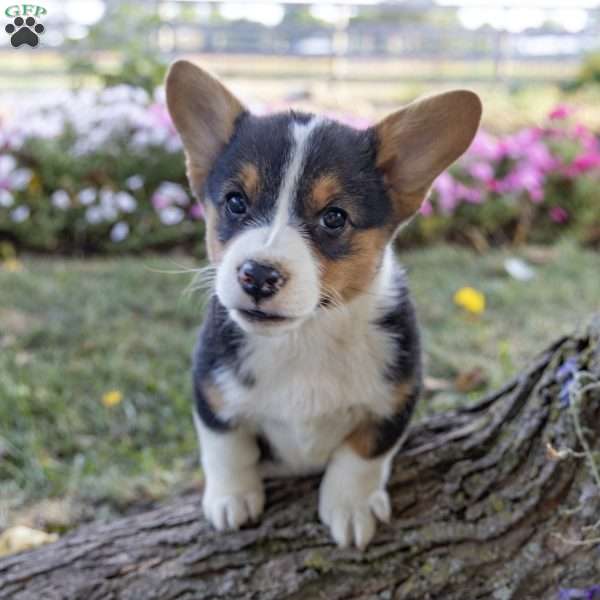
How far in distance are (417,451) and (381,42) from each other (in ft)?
35.6

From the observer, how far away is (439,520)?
2537mm

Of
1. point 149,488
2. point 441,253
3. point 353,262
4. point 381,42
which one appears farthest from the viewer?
point 381,42

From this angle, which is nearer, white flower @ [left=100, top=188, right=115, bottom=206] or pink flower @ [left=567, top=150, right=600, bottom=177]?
white flower @ [left=100, top=188, right=115, bottom=206]

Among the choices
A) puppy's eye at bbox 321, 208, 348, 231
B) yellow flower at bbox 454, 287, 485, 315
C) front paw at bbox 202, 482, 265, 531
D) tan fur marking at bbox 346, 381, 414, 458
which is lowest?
yellow flower at bbox 454, 287, 485, 315

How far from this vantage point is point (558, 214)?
700 centimetres

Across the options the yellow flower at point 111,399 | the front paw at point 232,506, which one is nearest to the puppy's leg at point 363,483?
the front paw at point 232,506

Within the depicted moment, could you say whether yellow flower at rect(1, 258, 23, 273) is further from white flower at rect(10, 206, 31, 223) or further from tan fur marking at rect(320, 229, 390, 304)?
tan fur marking at rect(320, 229, 390, 304)

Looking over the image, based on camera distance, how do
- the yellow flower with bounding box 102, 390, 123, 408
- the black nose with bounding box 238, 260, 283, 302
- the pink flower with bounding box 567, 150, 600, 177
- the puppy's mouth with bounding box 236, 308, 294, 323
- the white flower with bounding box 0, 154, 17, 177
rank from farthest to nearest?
the pink flower with bounding box 567, 150, 600, 177
the white flower with bounding box 0, 154, 17, 177
the yellow flower with bounding box 102, 390, 123, 408
the puppy's mouth with bounding box 236, 308, 294, 323
the black nose with bounding box 238, 260, 283, 302

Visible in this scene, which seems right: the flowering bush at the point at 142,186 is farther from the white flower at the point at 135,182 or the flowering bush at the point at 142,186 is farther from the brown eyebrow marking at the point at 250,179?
the brown eyebrow marking at the point at 250,179

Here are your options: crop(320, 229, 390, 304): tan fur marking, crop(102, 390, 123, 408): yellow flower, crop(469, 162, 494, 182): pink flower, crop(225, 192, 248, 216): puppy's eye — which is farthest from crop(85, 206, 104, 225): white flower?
crop(320, 229, 390, 304): tan fur marking

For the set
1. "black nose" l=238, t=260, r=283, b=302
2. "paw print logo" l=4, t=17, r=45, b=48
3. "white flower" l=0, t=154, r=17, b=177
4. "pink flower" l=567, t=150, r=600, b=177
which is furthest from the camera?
"pink flower" l=567, t=150, r=600, b=177

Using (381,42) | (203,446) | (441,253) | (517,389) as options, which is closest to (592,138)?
(441,253)

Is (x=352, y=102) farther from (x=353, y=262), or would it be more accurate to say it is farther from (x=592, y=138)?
(x=353, y=262)

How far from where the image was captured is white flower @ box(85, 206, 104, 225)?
20.1 feet
